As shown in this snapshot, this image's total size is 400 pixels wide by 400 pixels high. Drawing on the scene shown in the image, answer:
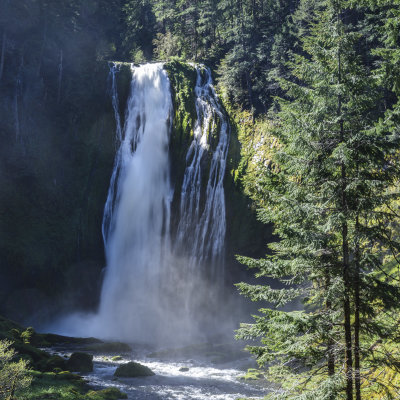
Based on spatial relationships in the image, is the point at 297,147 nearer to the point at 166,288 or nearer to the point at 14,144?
the point at 166,288

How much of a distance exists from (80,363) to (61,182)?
15.8 metres

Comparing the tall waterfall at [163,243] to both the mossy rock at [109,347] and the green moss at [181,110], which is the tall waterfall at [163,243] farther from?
the mossy rock at [109,347]

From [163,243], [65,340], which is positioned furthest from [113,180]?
[65,340]

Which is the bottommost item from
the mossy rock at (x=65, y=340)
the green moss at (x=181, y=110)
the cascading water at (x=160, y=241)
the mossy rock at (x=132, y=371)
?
the mossy rock at (x=65, y=340)

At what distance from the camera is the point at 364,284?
6.17 m

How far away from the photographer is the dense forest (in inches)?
253

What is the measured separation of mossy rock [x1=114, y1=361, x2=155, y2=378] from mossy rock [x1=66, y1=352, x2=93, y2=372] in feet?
4.61

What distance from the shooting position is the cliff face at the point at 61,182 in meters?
27.0

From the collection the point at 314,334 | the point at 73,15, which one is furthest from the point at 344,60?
the point at 73,15

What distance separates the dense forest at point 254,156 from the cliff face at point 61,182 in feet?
0.30

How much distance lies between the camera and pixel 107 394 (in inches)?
549

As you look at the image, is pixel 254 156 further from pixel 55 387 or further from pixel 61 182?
pixel 55 387

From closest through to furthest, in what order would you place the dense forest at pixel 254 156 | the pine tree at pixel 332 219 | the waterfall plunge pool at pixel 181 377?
the pine tree at pixel 332 219, the dense forest at pixel 254 156, the waterfall plunge pool at pixel 181 377

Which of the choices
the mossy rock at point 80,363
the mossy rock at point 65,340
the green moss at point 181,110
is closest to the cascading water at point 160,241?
the green moss at point 181,110
